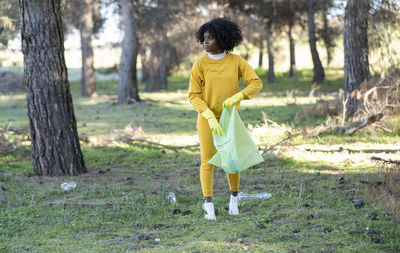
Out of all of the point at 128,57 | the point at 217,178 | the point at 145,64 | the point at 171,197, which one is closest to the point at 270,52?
the point at 145,64

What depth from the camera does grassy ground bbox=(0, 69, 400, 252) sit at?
415cm

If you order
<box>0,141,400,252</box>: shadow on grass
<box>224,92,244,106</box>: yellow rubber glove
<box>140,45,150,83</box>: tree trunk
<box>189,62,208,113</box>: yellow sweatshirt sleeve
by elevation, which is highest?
<box>140,45,150,83</box>: tree trunk

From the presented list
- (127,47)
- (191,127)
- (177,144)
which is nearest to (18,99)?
(127,47)

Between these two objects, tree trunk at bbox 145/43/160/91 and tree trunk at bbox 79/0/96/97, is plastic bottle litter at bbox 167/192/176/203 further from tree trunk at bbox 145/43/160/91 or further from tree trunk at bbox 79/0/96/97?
tree trunk at bbox 79/0/96/97

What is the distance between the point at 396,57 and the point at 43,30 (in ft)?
22.5

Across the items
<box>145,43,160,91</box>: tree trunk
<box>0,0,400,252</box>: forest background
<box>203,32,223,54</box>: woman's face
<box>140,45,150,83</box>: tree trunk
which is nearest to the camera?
<box>0,0,400,252</box>: forest background

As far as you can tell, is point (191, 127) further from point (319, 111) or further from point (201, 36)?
point (201, 36)

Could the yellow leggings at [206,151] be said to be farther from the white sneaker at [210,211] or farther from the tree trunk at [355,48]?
the tree trunk at [355,48]

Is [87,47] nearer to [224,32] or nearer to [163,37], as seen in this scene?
[163,37]

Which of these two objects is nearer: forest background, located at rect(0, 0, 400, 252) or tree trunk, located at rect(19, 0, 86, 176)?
forest background, located at rect(0, 0, 400, 252)

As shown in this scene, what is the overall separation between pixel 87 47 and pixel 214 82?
2041 cm

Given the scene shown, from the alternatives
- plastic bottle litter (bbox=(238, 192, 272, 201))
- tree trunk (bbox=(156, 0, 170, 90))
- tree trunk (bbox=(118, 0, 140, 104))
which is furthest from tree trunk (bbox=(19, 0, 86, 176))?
tree trunk (bbox=(156, 0, 170, 90))

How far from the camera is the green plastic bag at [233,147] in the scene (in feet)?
15.3

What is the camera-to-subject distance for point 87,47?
78.8 ft
